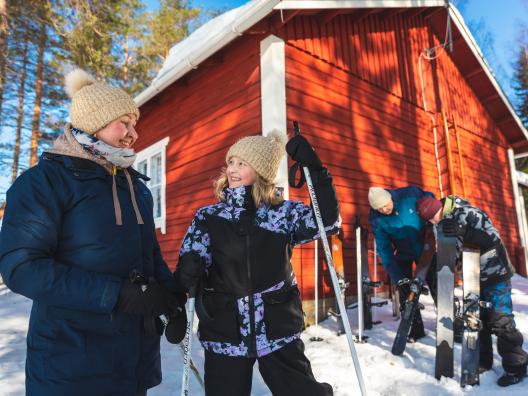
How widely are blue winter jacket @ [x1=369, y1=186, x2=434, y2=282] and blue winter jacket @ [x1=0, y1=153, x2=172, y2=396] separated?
3.67 meters

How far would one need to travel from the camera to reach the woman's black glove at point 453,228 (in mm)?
3445

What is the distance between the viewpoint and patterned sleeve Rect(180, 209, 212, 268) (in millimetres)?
2057

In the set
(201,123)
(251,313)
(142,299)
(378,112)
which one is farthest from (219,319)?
(378,112)

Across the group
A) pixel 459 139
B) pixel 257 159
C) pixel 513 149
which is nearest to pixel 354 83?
pixel 459 139

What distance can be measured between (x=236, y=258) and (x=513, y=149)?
13832 millimetres

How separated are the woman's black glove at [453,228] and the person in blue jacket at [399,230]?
1.09 meters

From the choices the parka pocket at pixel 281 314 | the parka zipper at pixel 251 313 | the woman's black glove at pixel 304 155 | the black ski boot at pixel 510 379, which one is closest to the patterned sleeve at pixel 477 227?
the black ski boot at pixel 510 379

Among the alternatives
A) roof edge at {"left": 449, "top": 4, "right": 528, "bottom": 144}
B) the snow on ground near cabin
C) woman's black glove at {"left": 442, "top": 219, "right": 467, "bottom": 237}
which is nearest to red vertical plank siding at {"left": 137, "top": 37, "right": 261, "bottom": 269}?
the snow on ground near cabin

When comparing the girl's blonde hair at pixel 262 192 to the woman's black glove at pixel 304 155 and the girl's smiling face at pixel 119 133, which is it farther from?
the girl's smiling face at pixel 119 133

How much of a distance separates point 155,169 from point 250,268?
7.32 metres

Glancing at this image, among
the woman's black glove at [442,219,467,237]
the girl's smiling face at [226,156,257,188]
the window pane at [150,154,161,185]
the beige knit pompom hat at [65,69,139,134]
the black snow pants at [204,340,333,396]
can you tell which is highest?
the window pane at [150,154,161,185]

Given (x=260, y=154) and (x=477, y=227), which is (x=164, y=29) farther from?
(x=260, y=154)

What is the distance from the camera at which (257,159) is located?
7.38 ft

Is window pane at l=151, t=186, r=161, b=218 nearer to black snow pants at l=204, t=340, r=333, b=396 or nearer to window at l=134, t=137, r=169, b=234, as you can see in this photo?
window at l=134, t=137, r=169, b=234
